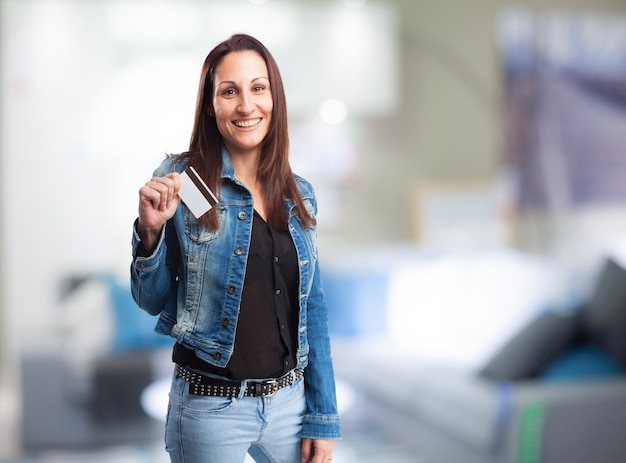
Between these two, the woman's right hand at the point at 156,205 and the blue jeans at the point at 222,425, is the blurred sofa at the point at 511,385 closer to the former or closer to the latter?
the blue jeans at the point at 222,425

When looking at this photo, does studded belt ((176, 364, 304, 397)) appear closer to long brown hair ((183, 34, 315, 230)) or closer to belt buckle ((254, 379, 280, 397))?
belt buckle ((254, 379, 280, 397))

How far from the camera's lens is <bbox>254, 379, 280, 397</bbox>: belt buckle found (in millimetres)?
981

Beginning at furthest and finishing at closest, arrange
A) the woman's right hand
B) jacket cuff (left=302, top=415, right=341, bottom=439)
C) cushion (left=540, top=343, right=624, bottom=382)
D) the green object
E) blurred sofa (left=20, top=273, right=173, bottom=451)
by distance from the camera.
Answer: blurred sofa (left=20, top=273, right=173, bottom=451) < cushion (left=540, top=343, right=624, bottom=382) < the green object < jacket cuff (left=302, top=415, right=341, bottom=439) < the woman's right hand

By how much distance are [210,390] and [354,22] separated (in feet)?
8.31

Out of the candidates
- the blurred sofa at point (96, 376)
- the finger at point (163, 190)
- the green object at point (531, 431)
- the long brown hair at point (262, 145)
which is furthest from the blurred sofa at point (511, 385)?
the finger at point (163, 190)

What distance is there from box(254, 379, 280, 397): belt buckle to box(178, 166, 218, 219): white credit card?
0.24m

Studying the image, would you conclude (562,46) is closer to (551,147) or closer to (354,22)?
(551,147)

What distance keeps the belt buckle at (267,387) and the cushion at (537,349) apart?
1823mm

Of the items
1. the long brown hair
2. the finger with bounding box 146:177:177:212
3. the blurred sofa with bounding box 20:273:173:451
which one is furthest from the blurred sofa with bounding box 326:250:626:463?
the finger with bounding box 146:177:177:212

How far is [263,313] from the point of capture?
0.99 metres

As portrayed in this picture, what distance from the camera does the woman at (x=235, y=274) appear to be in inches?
37.9

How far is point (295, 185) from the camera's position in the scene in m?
1.02

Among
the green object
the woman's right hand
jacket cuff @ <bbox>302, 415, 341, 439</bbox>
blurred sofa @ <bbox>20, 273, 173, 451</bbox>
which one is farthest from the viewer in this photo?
blurred sofa @ <bbox>20, 273, 173, 451</bbox>

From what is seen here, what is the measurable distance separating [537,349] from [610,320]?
0.28m
